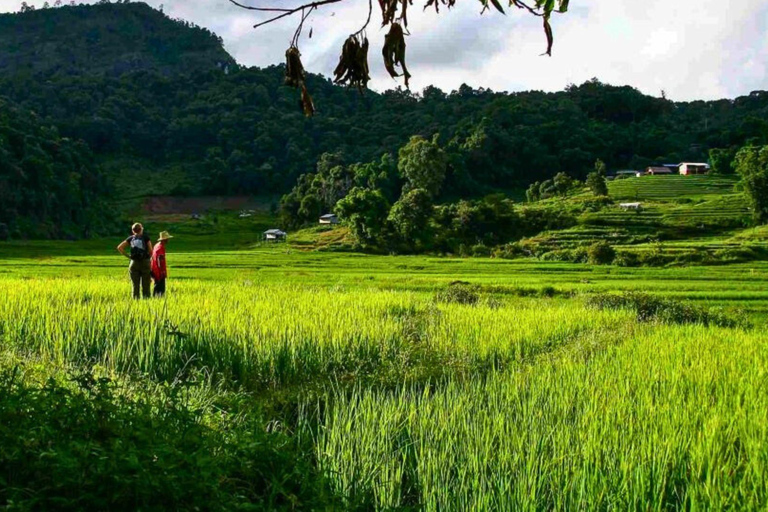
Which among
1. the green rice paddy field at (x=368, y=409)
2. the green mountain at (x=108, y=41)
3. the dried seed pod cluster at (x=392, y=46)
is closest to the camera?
the dried seed pod cluster at (x=392, y=46)

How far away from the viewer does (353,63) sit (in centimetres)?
275

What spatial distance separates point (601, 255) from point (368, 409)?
24393 mm

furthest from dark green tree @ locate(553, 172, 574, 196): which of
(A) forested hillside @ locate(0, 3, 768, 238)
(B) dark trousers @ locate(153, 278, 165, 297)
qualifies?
A: (B) dark trousers @ locate(153, 278, 165, 297)

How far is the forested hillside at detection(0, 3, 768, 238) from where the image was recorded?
6294 cm

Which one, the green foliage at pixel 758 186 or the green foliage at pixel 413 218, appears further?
the green foliage at pixel 413 218

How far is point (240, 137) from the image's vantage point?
2943 inches

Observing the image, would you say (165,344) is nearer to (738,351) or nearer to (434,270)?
(738,351)

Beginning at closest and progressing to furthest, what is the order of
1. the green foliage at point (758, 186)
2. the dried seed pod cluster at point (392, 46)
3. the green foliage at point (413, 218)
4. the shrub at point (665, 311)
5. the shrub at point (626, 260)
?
the dried seed pod cluster at point (392, 46) < the shrub at point (665, 311) < the shrub at point (626, 260) < the green foliage at point (758, 186) < the green foliage at point (413, 218)

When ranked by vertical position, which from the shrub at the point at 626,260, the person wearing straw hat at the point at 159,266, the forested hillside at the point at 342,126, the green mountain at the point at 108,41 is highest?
the green mountain at the point at 108,41

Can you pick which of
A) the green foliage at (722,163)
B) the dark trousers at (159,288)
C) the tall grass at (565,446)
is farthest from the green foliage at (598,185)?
the tall grass at (565,446)

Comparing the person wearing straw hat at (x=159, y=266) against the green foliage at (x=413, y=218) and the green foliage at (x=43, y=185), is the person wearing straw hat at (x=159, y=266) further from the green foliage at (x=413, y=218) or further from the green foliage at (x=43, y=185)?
the green foliage at (x=43, y=185)

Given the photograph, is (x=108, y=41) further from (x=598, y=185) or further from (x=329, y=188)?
(x=598, y=185)

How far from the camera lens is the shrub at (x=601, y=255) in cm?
2723

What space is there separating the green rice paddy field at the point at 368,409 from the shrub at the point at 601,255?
1732cm
